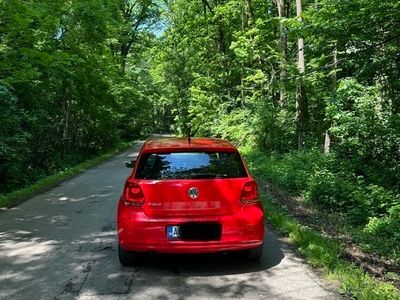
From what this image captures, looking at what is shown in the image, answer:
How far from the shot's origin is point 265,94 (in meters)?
23.3

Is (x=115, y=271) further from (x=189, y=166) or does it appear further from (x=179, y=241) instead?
(x=189, y=166)

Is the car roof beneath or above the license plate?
above

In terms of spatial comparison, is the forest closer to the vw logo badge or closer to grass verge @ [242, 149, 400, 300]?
grass verge @ [242, 149, 400, 300]

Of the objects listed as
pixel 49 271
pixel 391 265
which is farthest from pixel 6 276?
pixel 391 265

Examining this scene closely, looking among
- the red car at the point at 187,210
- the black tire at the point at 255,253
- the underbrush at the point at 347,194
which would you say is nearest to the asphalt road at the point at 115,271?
the black tire at the point at 255,253

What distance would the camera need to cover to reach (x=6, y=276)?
584 centimetres

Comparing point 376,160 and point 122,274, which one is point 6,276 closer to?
point 122,274

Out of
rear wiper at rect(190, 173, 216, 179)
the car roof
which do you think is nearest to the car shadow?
rear wiper at rect(190, 173, 216, 179)

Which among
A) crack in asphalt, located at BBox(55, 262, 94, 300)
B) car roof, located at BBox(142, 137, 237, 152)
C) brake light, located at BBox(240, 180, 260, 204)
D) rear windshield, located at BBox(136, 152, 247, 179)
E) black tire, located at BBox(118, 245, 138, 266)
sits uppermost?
car roof, located at BBox(142, 137, 237, 152)

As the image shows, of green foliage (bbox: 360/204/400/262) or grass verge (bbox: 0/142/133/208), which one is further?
grass verge (bbox: 0/142/133/208)

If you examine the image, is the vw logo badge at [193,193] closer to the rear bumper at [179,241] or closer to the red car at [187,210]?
the red car at [187,210]

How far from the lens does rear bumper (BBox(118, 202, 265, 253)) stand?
224 inches

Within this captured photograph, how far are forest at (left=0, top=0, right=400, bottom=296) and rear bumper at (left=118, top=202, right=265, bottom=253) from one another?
2335mm

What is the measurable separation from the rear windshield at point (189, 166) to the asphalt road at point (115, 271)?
1.20 meters
